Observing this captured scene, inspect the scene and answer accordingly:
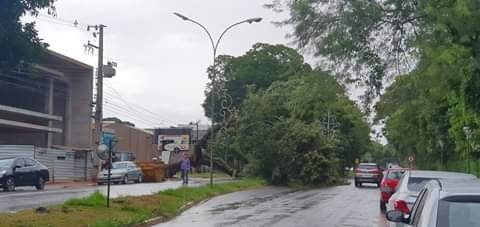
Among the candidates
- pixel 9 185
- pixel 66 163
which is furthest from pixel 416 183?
pixel 66 163

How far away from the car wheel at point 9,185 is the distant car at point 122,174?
510 inches

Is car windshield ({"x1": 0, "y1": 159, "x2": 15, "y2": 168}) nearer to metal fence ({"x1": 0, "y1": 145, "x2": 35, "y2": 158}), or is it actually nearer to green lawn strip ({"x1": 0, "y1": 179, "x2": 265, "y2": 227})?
green lawn strip ({"x1": 0, "y1": 179, "x2": 265, "y2": 227})

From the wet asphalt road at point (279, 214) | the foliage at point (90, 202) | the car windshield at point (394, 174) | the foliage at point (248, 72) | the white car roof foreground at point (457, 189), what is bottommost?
the wet asphalt road at point (279, 214)

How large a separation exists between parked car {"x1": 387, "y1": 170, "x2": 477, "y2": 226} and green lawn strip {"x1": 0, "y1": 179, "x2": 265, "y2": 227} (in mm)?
6449

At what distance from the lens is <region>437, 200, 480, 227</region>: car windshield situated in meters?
7.00

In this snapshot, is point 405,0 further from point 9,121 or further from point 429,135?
point 9,121

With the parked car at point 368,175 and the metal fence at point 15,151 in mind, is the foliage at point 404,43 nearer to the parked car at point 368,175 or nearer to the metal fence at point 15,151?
the metal fence at point 15,151

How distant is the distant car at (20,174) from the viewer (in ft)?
111

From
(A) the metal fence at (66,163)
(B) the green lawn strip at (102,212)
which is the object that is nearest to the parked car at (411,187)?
(B) the green lawn strip at (102,212)

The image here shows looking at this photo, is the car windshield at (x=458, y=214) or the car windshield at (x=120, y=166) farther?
the car windshield at (x=120, y=166)

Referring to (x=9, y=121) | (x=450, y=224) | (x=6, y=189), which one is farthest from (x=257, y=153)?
(x=450, y=224)

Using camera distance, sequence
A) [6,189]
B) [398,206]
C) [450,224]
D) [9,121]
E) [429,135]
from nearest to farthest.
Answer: [450,224], [398,206], [6,189], [429,135], [9,121]

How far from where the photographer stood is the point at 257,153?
5284cm

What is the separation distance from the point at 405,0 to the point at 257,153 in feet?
113
